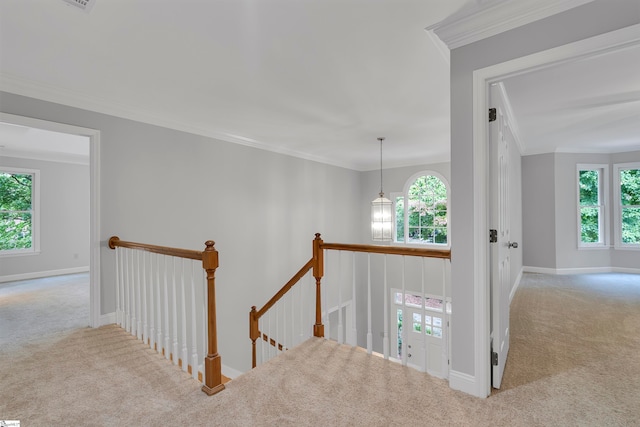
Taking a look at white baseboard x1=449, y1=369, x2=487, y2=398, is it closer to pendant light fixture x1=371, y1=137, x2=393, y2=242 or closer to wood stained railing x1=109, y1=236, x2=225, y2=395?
wood stained railing x1=109, y1=236, x2=225, y2=395

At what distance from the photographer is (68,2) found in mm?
1691

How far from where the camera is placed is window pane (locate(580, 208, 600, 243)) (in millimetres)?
5777

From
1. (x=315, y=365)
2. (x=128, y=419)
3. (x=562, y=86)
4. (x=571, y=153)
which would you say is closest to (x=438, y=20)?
(x=562, y=86)

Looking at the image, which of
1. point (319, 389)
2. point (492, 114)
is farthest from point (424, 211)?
point (319, 389)

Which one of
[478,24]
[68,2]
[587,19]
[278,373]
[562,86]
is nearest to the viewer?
[587,19]

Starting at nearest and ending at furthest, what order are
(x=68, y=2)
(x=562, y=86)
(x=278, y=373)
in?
(x=68, y=2), (x=278, y=373), (x=562, y=86)

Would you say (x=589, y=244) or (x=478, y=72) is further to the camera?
(x=589, y=244)

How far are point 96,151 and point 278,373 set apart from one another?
9.29ft

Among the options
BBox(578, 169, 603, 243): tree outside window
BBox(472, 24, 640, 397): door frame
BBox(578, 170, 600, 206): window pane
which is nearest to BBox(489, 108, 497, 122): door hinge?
BBox(472, 24, 640, 397): door frame

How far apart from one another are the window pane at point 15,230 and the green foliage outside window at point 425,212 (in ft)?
24.8

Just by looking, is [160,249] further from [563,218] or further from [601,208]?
[601,208]

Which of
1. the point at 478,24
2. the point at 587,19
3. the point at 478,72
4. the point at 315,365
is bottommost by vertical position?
the point at 315,365

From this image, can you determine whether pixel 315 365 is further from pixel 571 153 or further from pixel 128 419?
pixel 571 153

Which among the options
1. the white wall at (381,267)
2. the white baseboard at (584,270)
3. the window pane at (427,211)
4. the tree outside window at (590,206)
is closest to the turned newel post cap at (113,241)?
the white wall at (381,267)
